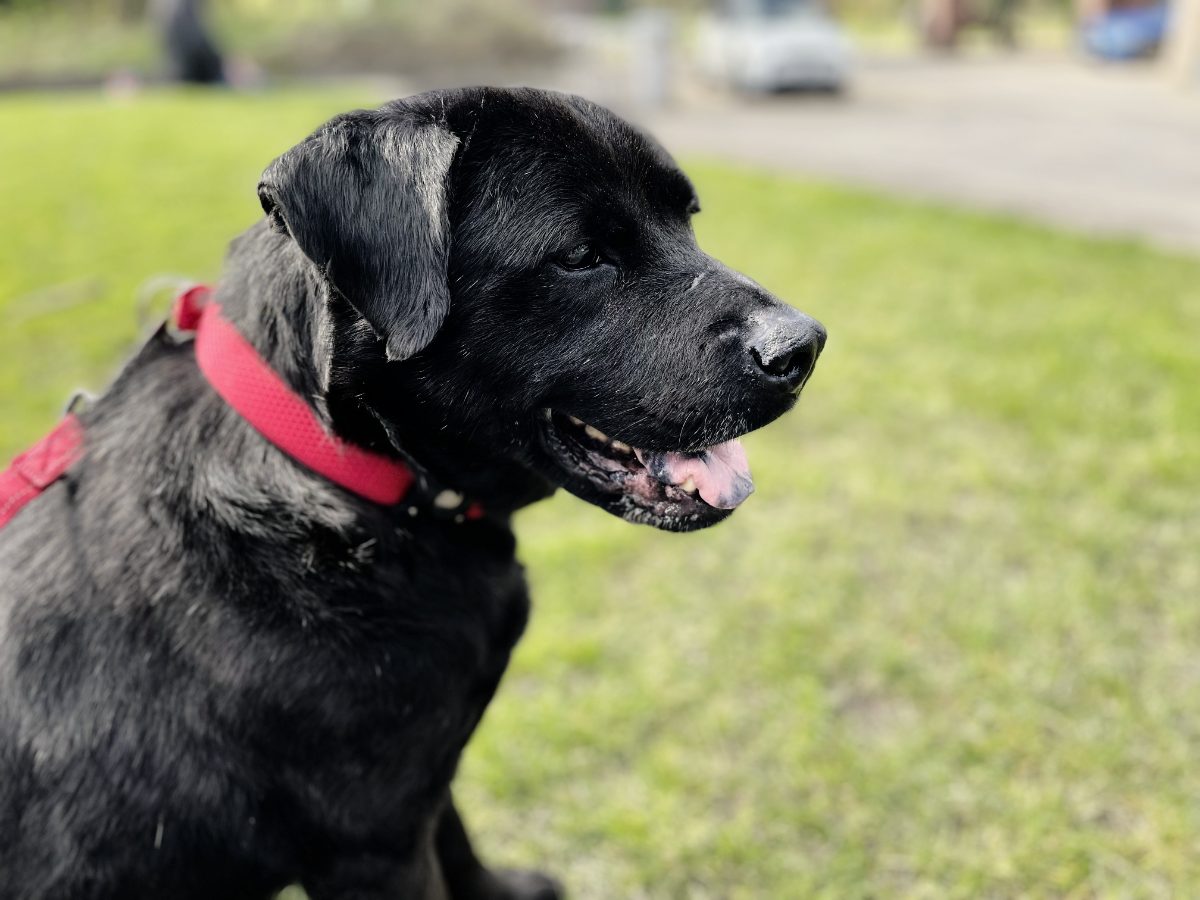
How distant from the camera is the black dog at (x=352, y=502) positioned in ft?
5.21

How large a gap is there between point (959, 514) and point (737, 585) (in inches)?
40.8

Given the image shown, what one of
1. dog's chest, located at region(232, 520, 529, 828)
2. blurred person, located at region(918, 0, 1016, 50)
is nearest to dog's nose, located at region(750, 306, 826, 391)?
dog's chest, located at region(232, 520, 529, 828)

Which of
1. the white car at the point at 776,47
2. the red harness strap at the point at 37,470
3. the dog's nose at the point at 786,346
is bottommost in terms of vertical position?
the white car at the point at 776,47

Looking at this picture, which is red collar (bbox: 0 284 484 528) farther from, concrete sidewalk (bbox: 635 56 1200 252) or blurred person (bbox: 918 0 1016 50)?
blurred person (bbox: 918 0 1016 50)

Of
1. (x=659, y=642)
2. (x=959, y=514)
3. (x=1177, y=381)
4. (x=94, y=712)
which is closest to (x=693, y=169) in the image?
(x=1177, y=381)

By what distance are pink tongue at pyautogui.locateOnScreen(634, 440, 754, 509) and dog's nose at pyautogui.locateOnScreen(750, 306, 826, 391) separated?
0.22m

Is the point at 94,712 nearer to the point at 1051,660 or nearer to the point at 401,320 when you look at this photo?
the point at 401,320

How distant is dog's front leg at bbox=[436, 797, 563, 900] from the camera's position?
2.15 meters

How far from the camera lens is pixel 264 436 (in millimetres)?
1686

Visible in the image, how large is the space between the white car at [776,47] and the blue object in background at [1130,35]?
8.04 metres

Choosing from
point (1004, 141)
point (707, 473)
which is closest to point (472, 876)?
point (707, 473)

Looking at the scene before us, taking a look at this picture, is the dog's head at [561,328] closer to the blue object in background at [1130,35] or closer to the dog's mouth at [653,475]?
the dog's mouth at [653,475]

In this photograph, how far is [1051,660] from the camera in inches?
116

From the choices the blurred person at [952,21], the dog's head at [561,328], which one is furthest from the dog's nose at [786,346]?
the blurred person at [952,21]
